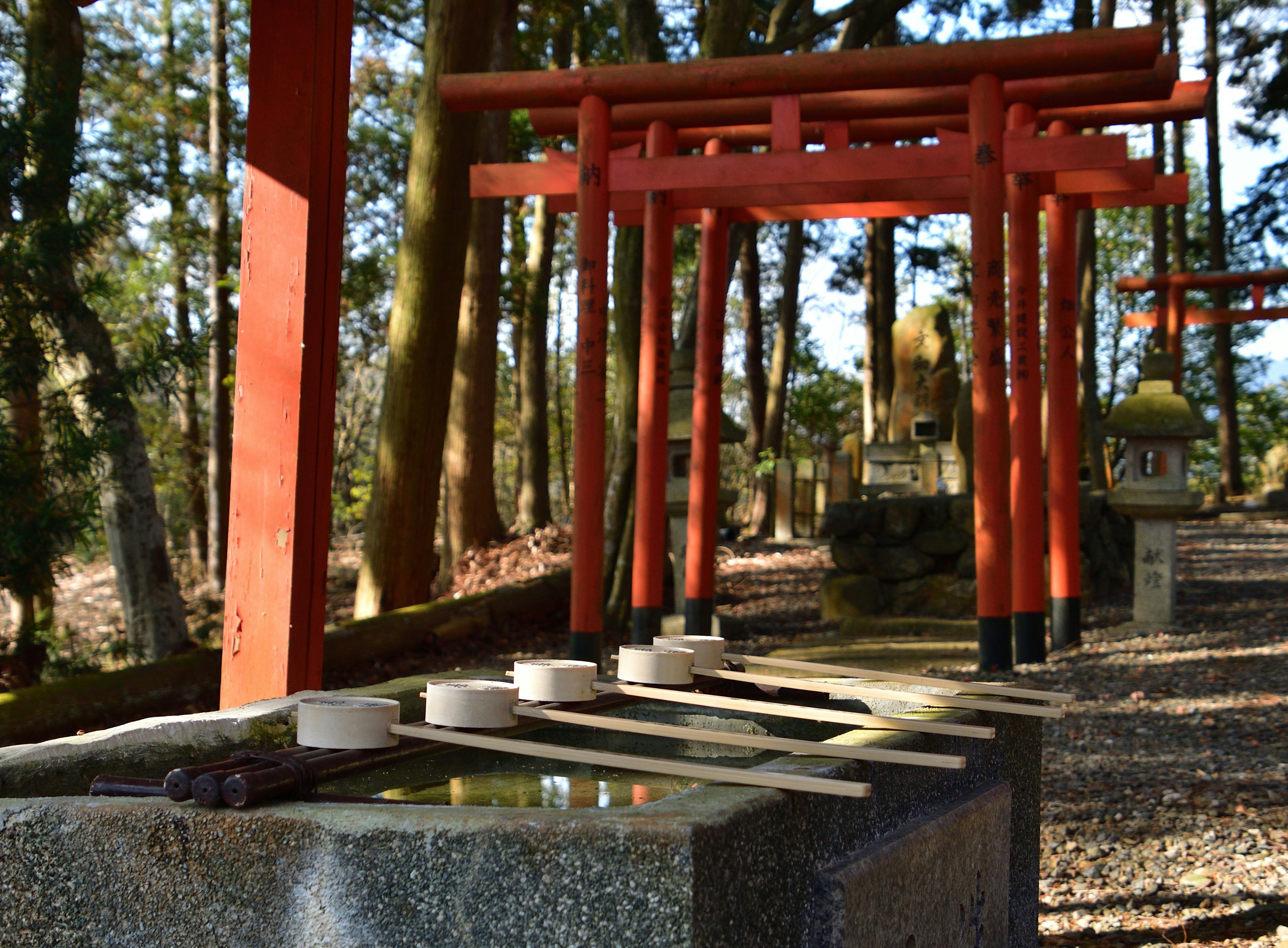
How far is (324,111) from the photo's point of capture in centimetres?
323

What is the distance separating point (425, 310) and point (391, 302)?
7130 millimetres

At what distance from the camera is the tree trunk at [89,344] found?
547 centimetres

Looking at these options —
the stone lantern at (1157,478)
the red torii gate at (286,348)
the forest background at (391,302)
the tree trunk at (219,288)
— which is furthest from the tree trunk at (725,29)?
the red torii gate at (286,348)

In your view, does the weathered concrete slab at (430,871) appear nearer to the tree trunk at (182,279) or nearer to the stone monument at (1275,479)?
the tree trunk at (182,279)

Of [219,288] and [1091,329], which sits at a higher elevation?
[1091,329]

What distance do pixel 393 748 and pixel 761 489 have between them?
1498 centimetres

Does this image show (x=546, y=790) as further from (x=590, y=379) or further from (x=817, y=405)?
(x=817, y=405)

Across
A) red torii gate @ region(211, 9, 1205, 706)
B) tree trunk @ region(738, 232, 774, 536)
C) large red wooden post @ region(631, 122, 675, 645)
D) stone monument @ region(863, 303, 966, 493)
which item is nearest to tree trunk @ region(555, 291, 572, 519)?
tree trunk @ region(738, 232, 774, 536)

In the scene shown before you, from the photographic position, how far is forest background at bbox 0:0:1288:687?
5.57 meters

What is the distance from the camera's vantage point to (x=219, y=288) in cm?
1063

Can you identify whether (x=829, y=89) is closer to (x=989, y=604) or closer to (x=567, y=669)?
(x=989, y=604)

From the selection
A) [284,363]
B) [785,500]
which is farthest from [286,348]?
[785,500]

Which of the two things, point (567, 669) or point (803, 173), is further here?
point (803, 173)

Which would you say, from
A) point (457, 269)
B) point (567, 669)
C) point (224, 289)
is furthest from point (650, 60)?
point (567, 669)
